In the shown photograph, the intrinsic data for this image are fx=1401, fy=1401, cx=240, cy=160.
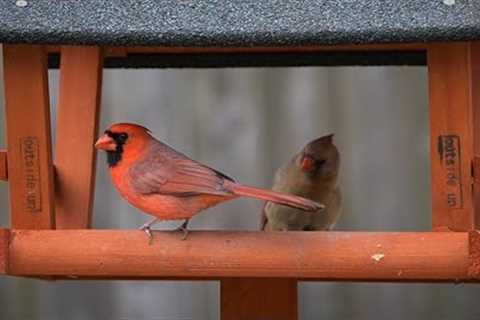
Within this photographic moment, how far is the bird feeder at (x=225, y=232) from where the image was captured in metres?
2.23

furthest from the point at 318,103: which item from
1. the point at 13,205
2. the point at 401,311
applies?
the point at 13,205

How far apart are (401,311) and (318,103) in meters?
0.63

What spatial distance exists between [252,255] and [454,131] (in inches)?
16.4

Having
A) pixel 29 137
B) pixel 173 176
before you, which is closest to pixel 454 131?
pixel 173 176

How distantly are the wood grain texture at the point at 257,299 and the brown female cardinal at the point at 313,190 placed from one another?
39cm

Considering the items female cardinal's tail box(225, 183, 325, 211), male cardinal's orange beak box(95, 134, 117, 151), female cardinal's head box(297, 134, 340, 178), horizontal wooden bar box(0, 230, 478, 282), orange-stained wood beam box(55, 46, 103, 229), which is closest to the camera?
female cardinal's tail box(225, 183, 325, 211)

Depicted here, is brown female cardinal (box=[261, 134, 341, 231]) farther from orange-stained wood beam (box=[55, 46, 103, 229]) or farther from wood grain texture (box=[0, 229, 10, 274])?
wood grain texture (box=[0, 229, 10, 274])

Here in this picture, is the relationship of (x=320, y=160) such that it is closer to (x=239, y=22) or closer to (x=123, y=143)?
(x=123, y=143)

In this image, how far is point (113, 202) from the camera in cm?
397

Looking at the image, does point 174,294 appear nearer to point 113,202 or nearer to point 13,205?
point 113,202

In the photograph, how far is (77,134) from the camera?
8.44 feet

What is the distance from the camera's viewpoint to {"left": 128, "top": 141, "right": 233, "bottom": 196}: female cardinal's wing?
2.32m

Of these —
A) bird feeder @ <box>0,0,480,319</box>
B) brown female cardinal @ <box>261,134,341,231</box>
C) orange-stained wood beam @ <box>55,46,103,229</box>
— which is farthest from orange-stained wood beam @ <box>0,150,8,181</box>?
brown female cardinal @ <box>261,134,341,231</box>

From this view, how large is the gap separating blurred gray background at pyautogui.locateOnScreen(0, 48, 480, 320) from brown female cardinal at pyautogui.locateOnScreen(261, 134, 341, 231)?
83 centimetres
